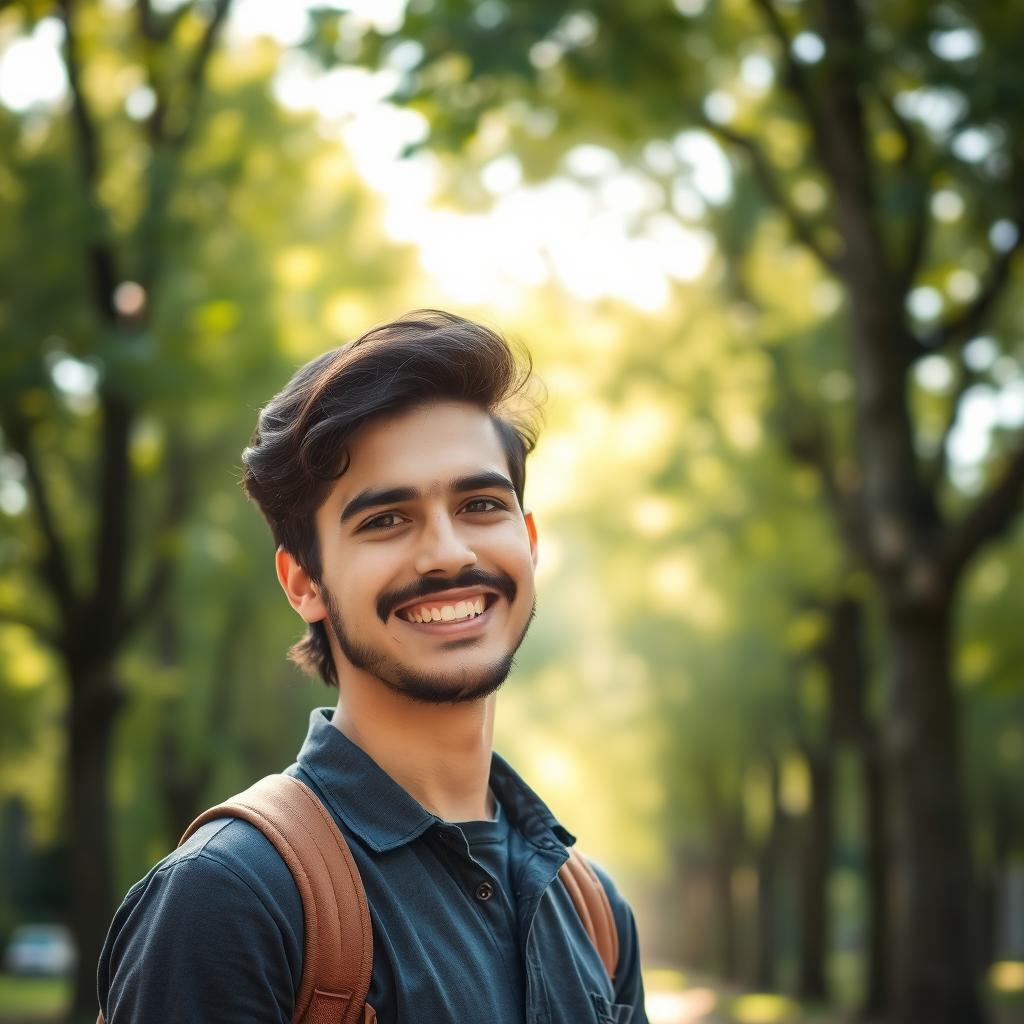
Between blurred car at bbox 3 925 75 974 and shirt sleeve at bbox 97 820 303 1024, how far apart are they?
Result: 37.1 m

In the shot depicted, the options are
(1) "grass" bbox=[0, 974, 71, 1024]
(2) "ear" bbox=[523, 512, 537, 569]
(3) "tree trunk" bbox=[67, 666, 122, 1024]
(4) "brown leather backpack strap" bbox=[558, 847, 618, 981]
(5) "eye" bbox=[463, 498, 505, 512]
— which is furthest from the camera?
(1) "grass" bbox=[0, 974, 71, 1024]

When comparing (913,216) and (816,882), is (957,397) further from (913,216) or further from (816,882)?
(816,882)

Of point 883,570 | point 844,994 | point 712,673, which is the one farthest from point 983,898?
point 883,570

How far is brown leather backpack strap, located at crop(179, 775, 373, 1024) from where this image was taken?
204cm

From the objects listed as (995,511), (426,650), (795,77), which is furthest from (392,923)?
(795,77)

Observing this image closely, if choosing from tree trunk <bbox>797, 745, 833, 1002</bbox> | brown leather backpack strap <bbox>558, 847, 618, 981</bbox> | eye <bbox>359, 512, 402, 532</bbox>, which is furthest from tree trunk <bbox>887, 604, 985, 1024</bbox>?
tree trunk <bbox>797, 745, 833, 1002</bbox>

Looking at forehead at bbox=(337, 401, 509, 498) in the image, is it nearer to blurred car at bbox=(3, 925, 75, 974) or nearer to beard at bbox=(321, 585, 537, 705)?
beard at bbox=(321, 585, 537, 705)

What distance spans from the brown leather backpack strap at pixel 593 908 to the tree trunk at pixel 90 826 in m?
11.6

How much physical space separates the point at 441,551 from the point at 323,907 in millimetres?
610

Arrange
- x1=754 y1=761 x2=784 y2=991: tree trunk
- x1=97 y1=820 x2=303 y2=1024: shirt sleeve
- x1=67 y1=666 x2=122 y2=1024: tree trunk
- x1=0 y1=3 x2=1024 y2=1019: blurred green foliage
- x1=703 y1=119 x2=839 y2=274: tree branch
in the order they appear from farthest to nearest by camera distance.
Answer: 1. x1=754 y1=761 x2=784 y2=991: tree trunk
2. x1=67 y1=666 x2=122 y2=1024: tree trunk
3. x1=703 y1=119 x2=839 y2=274: tree branch
4. x1=0 y1=3 x2=1024 y2=1019: blurred green foliage
5. x1=97 y1=820 x2=303 y2=1024: shirt sleeve

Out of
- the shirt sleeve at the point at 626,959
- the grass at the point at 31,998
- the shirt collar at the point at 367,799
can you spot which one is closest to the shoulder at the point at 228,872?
the shirt collar at the point at 367,799

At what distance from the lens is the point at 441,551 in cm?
243

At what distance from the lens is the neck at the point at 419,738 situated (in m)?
2.47

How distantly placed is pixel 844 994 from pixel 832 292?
16099 millimetres
